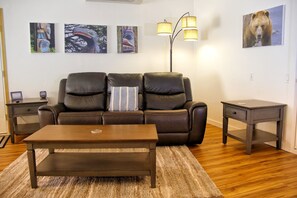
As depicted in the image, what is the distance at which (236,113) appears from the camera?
10.4ft

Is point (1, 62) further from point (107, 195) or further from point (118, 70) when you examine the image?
point (107, 195)

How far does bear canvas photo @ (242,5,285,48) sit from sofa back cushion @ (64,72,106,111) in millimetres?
2304

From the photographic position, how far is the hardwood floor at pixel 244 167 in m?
2.18

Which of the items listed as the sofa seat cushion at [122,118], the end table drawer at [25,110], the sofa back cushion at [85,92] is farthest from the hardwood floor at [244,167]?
the sofa back cushion at [85,92]

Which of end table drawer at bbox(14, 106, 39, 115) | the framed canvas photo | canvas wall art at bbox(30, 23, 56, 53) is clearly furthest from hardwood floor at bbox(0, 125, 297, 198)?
canvas wall art at bbox(30, 23, 56, 53)

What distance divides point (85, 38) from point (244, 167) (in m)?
3.23

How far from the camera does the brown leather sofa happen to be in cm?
318

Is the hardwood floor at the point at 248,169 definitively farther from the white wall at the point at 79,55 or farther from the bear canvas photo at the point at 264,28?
the white wall at the point at 79,55

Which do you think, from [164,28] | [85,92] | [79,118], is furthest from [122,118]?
[164,28]

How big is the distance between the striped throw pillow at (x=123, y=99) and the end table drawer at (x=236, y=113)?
1320mm

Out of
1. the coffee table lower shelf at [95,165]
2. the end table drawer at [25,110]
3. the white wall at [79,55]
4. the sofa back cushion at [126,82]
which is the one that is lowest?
A: the coffee table lower shelf at [95,165]

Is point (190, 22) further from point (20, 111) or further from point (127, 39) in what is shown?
point (20, 111)

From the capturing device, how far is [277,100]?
3.21 m

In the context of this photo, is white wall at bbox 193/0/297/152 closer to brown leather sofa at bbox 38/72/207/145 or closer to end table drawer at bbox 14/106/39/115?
brown leather sofa at bbox 38/72/207/145
